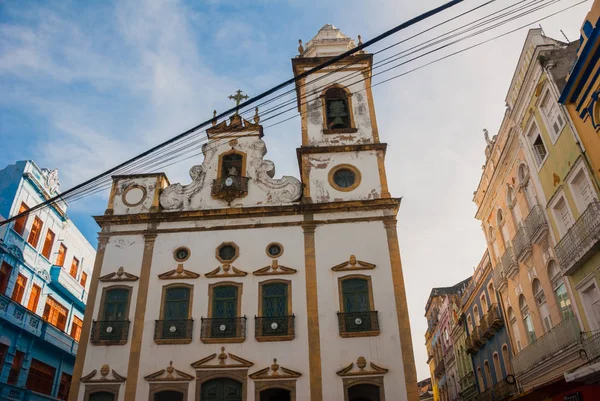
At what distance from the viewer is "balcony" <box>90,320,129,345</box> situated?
15.9m

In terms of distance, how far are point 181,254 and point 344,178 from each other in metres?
6.50

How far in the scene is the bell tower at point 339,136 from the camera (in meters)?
18.5

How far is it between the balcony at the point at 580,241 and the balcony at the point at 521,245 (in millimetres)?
2452

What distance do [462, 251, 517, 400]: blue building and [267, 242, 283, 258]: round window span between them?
9.01 m

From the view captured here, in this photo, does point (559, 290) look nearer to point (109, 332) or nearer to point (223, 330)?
point (223, 330)

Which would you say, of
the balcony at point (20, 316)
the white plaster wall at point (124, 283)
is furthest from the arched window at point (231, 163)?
the balcony at point (20, 316)

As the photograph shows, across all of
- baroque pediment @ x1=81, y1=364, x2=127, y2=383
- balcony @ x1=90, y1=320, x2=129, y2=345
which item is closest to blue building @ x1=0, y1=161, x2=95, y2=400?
balcony @ x1=90, y1=320, x2=129, y2=345

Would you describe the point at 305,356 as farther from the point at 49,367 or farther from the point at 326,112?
the point at 49,367

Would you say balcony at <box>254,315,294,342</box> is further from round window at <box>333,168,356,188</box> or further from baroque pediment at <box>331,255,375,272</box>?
round window at <box>333,168,356,188</box>

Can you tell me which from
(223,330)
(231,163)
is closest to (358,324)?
(223,330)

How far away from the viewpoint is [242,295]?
16516 millimetres

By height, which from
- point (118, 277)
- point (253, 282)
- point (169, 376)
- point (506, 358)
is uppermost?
point (118, 277)

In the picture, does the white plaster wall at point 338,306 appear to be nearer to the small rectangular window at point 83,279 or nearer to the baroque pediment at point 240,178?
the baroque pediment at point 240,178

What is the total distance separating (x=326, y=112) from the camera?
20859mm
